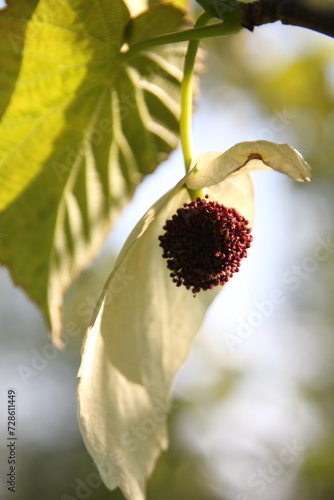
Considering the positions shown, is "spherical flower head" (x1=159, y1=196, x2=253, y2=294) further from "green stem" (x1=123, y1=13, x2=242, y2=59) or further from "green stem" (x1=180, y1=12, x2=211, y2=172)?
"green stem" (x1=123, y1=13, x2=242, y2=59)

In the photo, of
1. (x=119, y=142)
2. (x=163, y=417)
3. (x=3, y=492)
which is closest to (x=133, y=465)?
(x=163, y=417)

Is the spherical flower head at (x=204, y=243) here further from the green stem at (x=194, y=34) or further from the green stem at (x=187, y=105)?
the green stem at (x=194, y=34)

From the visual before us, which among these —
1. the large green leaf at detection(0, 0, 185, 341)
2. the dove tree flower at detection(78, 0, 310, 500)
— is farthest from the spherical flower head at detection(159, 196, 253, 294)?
the large green leaf at detection(0, 0, 185, 341)

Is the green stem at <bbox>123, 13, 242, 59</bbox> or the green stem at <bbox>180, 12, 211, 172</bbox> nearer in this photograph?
the green stem at <bbox>123, 13, 242, 59</bbox>

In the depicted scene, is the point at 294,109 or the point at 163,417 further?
the point at 294,109

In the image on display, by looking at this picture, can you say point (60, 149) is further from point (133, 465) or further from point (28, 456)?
point (28, 456)

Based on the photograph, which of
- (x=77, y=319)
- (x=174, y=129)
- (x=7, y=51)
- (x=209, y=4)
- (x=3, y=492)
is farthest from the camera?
(x=3, y=492)
